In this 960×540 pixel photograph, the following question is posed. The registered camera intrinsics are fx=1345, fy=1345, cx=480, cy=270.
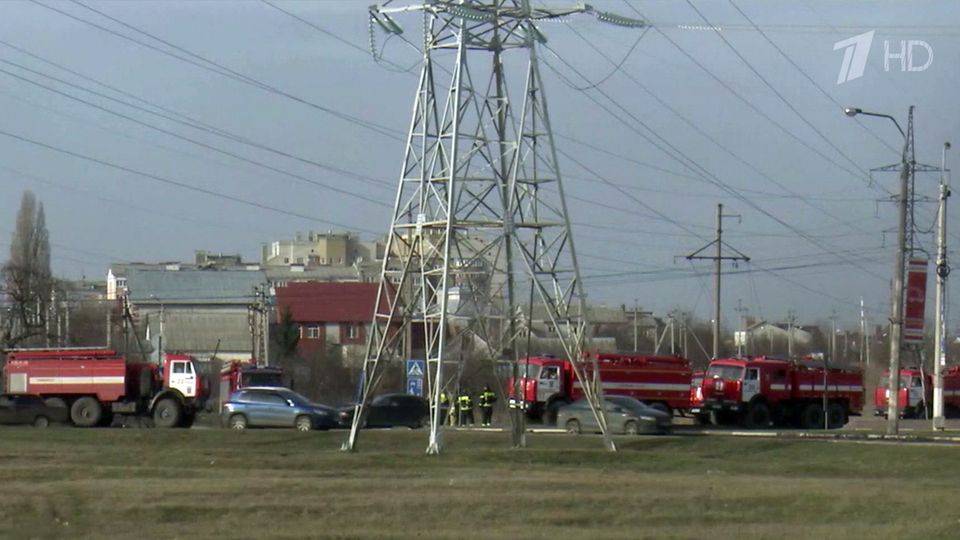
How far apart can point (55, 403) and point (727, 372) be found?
Result: 27434 millimetres

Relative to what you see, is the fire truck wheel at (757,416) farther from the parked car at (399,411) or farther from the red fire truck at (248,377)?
the red fire truck at (248,377)

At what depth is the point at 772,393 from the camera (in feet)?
189

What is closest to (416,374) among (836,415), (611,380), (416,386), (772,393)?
(416,386)

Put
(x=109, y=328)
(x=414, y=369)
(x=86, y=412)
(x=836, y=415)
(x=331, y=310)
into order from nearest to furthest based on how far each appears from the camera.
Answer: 1. (x=414, y=369)
2. (x=86, y=412)
3. (x=836, y=415)
4. (x=109, y=328)
5. (x=331, y=310)

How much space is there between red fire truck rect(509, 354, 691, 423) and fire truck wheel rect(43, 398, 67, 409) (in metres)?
18.3

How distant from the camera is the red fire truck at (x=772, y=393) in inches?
2248

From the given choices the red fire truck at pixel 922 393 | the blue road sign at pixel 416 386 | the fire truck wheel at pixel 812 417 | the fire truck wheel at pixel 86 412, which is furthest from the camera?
the red fire truck at pixel 922 393

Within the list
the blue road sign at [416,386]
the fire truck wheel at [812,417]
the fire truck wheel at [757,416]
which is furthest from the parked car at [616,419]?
the fire truck wheel at [812,417]

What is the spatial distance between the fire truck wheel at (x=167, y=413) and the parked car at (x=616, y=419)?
14276mm

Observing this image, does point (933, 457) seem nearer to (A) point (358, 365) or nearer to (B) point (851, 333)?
(A) point (358, 365)

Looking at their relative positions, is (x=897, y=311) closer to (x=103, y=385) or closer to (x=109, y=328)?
(x=103, y=385)

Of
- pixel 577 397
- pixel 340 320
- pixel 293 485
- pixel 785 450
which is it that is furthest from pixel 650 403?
pixel 340 320

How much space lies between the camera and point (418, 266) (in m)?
34.9

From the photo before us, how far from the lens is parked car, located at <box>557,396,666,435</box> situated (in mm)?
46625
